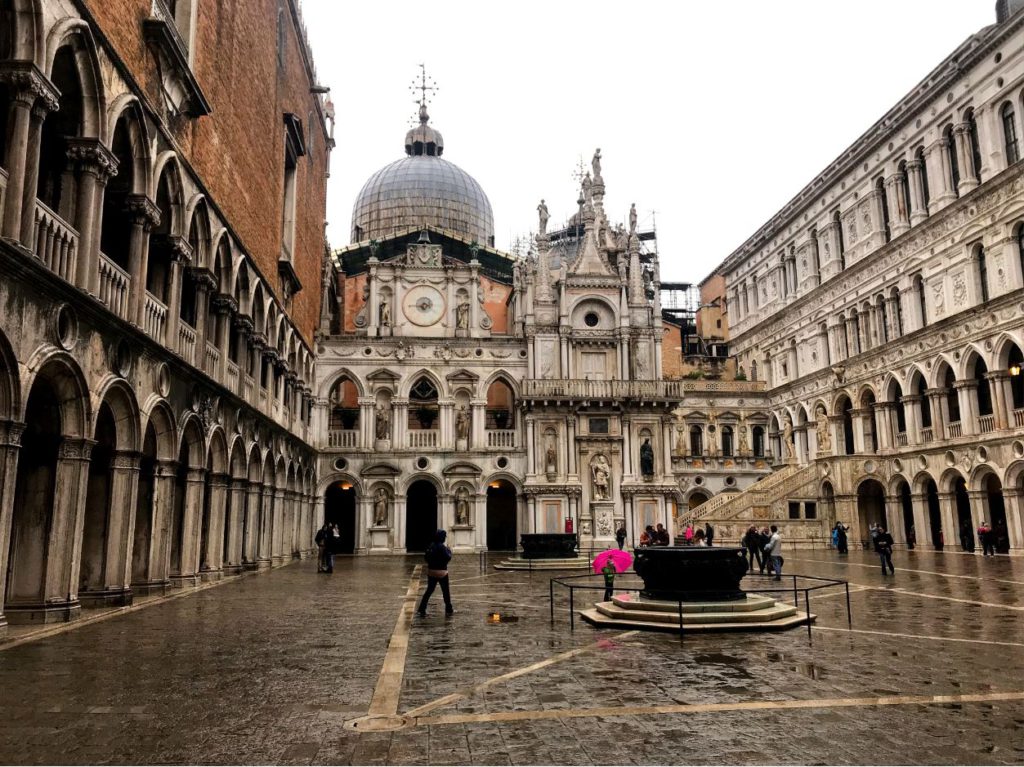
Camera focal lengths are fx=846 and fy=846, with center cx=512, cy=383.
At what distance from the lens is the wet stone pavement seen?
659 cm

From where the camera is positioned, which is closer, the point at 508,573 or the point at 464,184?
the point at 508,573

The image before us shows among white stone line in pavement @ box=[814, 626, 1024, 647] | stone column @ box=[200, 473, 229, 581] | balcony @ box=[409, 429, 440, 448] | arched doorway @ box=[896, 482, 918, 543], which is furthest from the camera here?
balcony @ box=[409, 429, 440, 448]

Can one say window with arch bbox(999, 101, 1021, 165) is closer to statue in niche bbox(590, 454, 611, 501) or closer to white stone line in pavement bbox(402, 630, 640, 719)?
statue in niche bbox(590, 454, 611, 501)

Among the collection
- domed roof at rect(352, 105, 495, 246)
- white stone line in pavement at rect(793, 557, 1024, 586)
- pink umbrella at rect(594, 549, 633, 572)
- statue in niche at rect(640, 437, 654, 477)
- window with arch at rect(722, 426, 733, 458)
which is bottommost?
white stone line in pavement at rect(793, 557, 1024, 586)

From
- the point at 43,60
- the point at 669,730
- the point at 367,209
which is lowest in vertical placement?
the point at 669,730

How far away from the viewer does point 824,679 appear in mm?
9141

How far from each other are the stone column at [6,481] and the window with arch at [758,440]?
161 ft

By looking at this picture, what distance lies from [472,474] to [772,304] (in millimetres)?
26375

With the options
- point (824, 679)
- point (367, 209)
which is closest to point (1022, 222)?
point (824, 679)

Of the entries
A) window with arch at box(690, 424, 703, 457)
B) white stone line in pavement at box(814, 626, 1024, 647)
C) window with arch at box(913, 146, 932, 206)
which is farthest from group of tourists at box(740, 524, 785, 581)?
window with arch at box(690, 424, 703, 457)

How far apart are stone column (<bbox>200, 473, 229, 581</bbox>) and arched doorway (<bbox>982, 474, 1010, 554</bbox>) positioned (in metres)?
30.1

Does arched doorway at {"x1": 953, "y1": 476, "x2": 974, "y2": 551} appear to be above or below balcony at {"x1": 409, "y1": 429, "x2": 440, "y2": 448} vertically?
below

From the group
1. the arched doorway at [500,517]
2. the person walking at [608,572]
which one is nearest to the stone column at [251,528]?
the person walking at [608,572]

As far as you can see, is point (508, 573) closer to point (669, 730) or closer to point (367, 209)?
point (669, 730)
